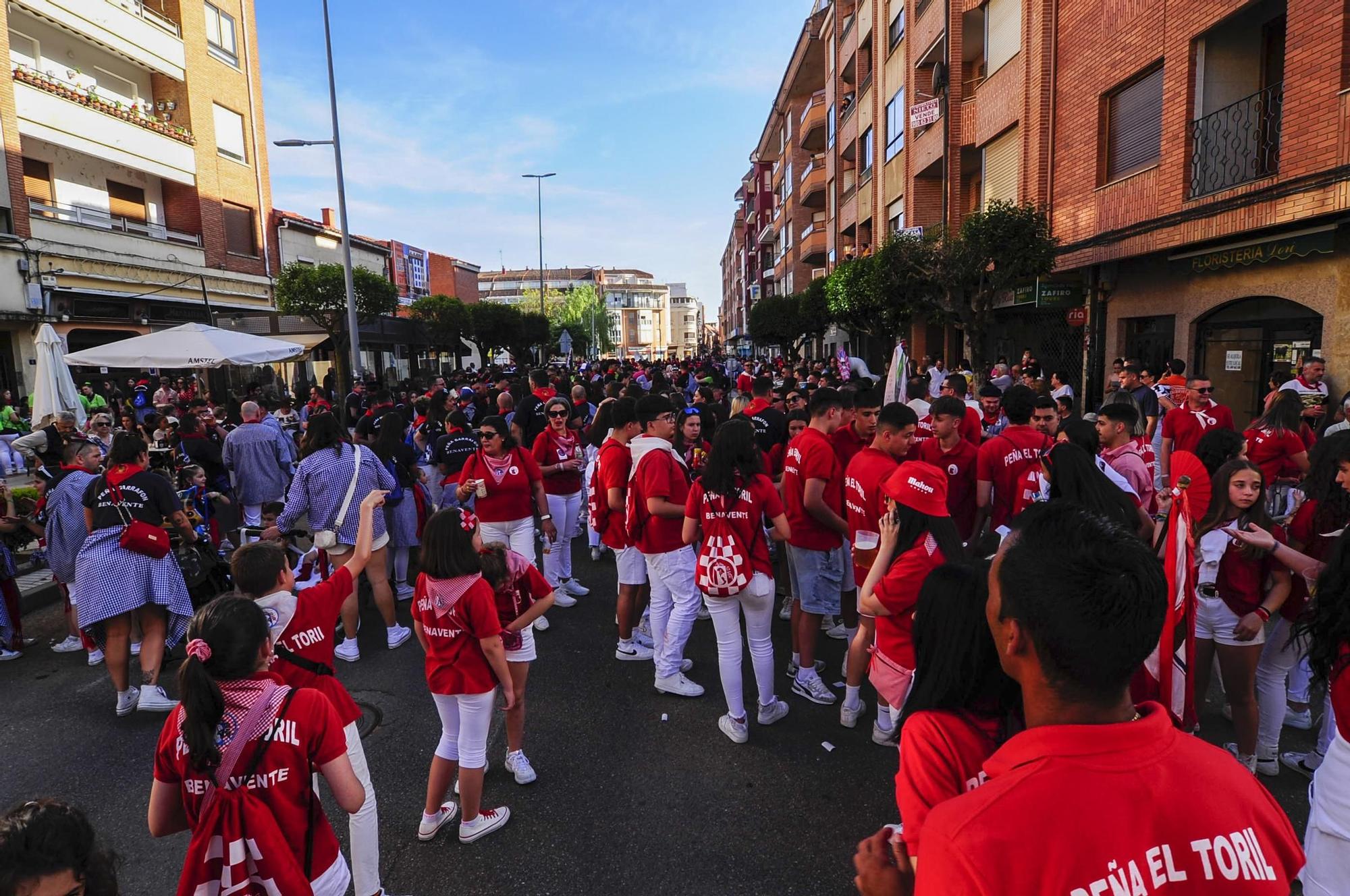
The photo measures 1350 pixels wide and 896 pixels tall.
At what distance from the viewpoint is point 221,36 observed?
2606 cm

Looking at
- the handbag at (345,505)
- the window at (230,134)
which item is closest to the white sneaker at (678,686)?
the handbag at (345,505)

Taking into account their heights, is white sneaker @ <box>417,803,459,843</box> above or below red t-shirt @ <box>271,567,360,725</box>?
below

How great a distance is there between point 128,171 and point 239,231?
4.55 m

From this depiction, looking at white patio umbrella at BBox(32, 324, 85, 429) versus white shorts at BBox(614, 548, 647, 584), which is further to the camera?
white patio umbrella at BBox(32, 324, 85, 429)

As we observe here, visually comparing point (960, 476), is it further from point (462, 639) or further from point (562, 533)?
point (462, 639)

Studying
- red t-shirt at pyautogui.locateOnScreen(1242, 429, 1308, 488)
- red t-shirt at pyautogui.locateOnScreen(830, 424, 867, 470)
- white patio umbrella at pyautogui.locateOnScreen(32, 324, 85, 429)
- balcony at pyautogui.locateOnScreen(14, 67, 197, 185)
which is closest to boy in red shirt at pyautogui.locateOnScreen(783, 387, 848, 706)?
red t-shirt at pyautogui.locateOnScreen(830, 424, 867, 470)

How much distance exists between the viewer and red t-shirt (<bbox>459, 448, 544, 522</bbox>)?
5891 millimetres

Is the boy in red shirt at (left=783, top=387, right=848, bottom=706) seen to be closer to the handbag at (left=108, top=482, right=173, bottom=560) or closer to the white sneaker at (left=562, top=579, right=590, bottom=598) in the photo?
the white sneaker at (left=562, top=579, right=590, bottom=598)

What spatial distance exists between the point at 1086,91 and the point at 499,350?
3620cm

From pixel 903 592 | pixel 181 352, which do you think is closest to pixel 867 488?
pixel 903 592

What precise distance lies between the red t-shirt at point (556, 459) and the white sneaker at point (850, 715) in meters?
3.36

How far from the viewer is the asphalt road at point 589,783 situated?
3.30 meters

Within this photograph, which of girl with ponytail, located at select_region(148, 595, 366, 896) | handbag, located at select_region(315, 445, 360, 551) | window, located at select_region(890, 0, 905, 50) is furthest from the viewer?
window, located at select_region(890, 0, 905, 50)

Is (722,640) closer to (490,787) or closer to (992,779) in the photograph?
(490,787)
